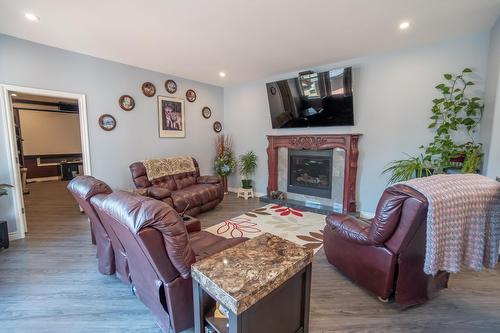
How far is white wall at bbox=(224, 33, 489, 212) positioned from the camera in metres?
3.10

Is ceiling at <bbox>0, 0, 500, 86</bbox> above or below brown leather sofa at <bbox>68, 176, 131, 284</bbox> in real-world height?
above

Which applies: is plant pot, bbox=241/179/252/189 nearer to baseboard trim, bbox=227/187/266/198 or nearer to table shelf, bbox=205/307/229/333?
baseboard trim, bbox=227/187/266/198

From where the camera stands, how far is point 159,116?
4.60 meters

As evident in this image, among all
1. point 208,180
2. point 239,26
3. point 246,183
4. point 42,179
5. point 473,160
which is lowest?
point 42,179

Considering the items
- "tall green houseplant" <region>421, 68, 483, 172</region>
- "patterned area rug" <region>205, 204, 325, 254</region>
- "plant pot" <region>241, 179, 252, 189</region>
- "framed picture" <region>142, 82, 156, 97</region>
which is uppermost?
"framed picture" <region>142, 82, 156, 97</region>

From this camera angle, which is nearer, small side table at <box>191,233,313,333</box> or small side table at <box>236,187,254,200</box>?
small side table at <box>191,233,313,333</box>

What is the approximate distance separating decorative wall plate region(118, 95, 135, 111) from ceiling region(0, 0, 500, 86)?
637mm

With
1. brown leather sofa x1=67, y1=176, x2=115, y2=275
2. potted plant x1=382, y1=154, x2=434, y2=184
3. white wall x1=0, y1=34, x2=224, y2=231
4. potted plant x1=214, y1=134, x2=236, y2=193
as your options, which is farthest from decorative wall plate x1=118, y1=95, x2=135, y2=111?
potted plant x1=382, y1=154, x2=434, y2=184

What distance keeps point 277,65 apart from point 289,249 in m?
3.66

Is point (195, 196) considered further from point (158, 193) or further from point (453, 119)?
point (453, 119)

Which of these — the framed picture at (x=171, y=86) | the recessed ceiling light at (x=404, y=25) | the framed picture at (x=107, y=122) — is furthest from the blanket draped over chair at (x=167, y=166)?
the recessed ceiling light at (x=404, y=25)

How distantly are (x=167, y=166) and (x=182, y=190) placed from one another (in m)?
0.61

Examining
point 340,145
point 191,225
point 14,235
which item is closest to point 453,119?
point 340,145

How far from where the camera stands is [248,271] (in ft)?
3.66
